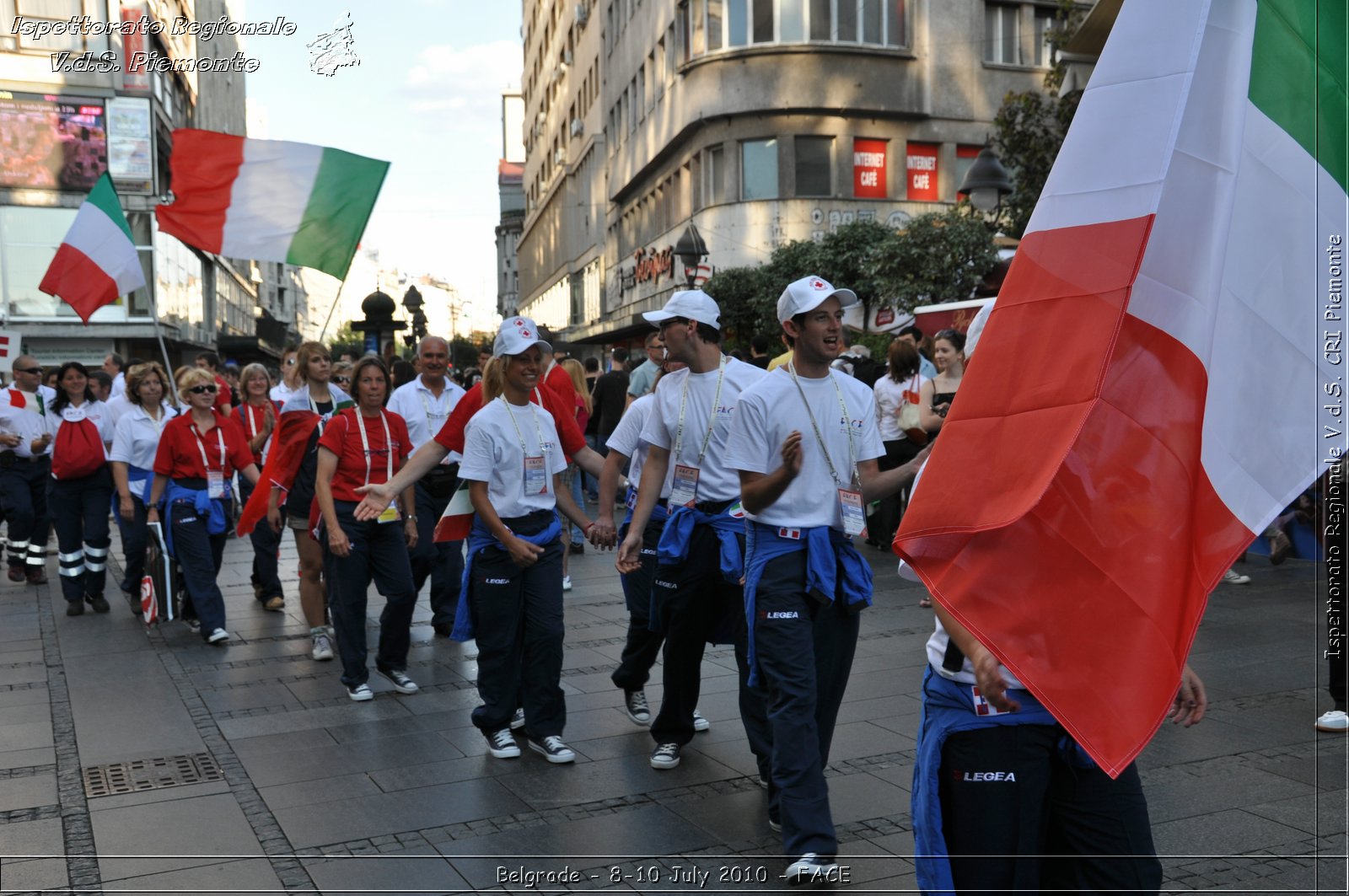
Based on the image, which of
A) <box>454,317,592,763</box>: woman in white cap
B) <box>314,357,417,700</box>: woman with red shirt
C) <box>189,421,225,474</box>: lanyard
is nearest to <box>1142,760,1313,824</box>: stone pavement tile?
<box>454,317,592,763</box>: woman in white cap

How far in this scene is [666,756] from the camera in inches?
225

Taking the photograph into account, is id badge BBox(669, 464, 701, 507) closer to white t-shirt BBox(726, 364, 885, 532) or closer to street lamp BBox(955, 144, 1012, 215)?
white t-shirt BBox(726, 364, 885, 532)

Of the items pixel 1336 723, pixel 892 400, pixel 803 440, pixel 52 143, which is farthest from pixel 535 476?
pixel 52 143

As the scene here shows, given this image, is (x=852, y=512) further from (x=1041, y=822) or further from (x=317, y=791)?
(x=317, y=791)

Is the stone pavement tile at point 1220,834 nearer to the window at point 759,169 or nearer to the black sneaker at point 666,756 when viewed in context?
the black sneaker at point 666,756

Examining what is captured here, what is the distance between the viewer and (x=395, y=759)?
6.03 m

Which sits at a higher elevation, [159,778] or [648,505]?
[648,505]

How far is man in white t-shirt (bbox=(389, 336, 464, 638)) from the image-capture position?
29.7 feet

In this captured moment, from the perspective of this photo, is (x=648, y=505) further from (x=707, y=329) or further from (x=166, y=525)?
(x=166, y=525)

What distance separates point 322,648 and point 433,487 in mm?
1358

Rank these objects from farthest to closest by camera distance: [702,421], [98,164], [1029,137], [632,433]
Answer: [98,164], [1029,137], [632,433], [702,421]

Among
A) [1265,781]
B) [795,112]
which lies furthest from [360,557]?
[795,112]

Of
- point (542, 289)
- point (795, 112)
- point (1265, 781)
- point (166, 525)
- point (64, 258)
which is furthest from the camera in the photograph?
point (542, 289)

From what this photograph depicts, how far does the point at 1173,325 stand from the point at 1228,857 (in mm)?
2642
